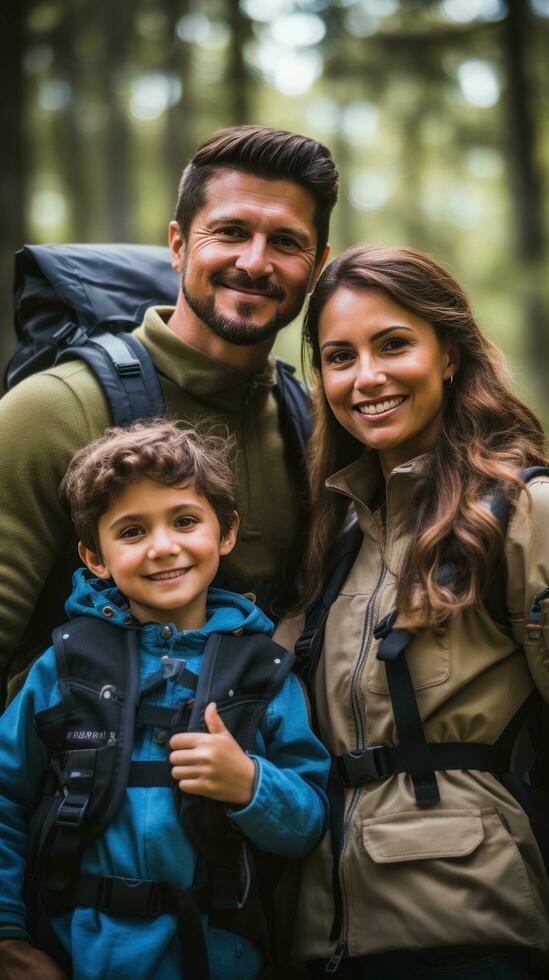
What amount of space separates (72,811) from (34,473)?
4.15 ft

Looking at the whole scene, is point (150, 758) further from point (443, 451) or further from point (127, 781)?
point (443, 451)

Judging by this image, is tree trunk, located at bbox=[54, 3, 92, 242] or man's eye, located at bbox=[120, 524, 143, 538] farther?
tree trunk, located at bbox=[54, 3, 92, 242]

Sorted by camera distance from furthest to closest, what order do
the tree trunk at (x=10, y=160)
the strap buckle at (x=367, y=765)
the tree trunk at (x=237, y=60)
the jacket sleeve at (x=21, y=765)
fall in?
the tree trunk at (x=237, y=60)
the tree trunk at (x=10, y=160)
the strap buckle at (x=367, y=765)
the jacket sleeve at (x=21, y=765)

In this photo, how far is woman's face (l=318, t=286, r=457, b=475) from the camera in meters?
3.08

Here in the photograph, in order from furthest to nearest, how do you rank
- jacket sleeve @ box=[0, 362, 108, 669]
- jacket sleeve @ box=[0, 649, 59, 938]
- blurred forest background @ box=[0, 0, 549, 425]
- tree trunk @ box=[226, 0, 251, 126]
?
tree trunk @ box=[226, 0, 251, 126], blurred forest background @ box=[0, 0, 549, 425], jacket sleeve @ box=[0, 362, 108, 669], jacket sleeve @ box=[0, 649, 59, 938]

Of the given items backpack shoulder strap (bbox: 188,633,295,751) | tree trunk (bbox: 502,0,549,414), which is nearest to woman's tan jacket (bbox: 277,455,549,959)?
backpack shoulder strap (bbox: 188,633,295,751)

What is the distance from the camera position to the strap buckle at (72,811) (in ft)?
8.13

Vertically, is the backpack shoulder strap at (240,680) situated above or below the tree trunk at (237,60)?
below

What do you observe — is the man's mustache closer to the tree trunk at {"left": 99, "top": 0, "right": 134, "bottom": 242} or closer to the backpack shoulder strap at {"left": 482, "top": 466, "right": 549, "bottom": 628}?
the backpack shoulder strap at {"left": 482, "top": 466, "right": 549, "bottom": 628}

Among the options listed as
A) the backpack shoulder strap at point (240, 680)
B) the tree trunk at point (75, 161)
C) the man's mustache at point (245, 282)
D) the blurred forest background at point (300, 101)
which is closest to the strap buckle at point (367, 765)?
the backpack shoulder strap at point (240, 680)

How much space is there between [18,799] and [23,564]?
0.83 metres

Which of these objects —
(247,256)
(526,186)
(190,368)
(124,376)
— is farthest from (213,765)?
(526,186)

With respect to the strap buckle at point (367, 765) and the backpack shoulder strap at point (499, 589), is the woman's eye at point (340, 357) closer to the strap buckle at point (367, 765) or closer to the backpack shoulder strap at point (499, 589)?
the backpack shoulder strap at point (499, 589)

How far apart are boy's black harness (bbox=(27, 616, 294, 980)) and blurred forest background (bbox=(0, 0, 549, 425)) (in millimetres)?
9808
